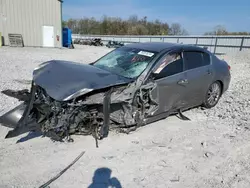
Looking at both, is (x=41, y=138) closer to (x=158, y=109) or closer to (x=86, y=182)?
(x=86, y=182)

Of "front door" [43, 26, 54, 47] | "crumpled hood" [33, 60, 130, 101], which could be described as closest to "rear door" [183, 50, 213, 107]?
"crumpled hood" [33, 60, 130, 101]

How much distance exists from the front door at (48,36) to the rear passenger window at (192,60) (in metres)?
19.0

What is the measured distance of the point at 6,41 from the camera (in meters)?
19.0

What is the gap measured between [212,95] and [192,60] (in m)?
1.25

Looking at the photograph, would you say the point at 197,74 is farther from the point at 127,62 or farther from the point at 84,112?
the point at 84,112

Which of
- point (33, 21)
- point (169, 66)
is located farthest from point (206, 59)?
point (33, 21)

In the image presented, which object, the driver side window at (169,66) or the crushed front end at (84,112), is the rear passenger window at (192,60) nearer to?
the driver side window at (169,66)

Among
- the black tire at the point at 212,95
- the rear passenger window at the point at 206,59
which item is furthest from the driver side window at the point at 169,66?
the black tire at the point at 212,95

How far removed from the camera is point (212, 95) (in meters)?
5.33

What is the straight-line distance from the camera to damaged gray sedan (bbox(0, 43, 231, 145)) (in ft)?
10.6

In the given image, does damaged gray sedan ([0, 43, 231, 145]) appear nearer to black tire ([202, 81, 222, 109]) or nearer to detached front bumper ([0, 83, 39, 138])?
detached front bumper ([0, 83, 39, 138])

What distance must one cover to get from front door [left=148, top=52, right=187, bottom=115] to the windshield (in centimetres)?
27

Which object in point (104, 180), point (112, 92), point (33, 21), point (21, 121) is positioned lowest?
point (104, 180)

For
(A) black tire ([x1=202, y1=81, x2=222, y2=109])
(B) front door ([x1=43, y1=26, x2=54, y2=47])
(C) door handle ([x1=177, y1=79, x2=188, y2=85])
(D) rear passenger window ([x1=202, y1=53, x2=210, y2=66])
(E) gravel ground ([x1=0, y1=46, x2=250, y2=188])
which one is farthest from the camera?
(B) front door ([x1=43, y1=26, x2=54, y2=47])
